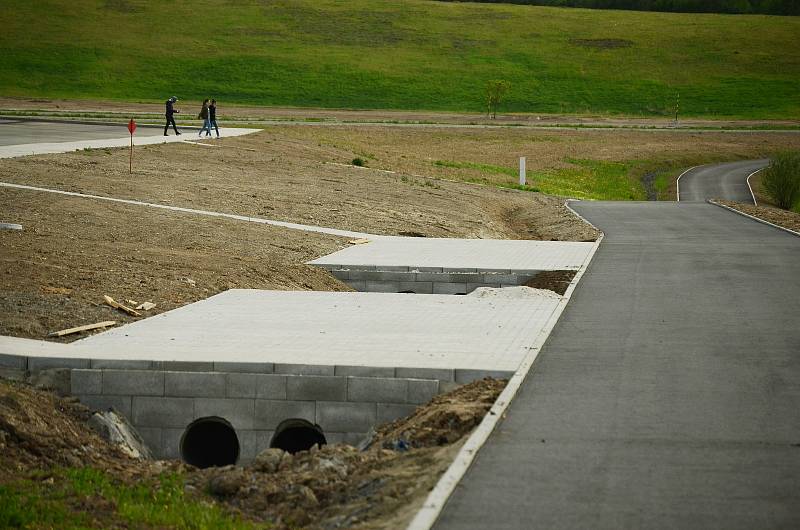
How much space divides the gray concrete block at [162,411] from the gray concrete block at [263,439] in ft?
2.27

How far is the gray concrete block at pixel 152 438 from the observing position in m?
A: 10.8

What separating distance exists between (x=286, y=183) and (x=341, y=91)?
6664 cm

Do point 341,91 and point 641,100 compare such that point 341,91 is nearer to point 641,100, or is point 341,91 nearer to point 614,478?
point 641,100

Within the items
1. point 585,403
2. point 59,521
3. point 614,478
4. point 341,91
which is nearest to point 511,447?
point 614,478

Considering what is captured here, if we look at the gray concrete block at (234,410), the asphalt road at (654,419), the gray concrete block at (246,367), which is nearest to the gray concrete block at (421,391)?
the asphalt road at (654,419)

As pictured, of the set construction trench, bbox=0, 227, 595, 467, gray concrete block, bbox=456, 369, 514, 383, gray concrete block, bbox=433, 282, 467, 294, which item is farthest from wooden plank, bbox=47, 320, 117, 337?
gray concrete block, bbox=433, 282, 467, 294

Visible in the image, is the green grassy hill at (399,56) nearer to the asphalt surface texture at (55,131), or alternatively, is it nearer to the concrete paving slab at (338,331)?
the asphalt surface texture at (55,131)

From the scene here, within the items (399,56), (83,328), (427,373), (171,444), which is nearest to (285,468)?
(427,373)

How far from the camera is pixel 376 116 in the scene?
80312 mm

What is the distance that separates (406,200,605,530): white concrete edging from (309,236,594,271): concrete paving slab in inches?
225

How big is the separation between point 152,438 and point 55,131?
33.3 meters

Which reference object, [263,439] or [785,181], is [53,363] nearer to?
[263,439]

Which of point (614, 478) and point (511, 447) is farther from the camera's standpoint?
point (511, 447)

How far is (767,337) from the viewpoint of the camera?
12914 millimetres
